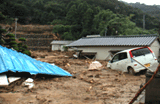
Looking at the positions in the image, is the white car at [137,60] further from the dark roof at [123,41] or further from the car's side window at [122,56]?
the dark roof at [123,41]

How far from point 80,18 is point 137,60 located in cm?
4179

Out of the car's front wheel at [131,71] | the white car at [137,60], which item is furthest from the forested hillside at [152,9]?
the car's front wheel at [131,71]

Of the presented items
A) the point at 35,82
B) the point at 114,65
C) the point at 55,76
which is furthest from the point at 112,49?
the point at 35,82

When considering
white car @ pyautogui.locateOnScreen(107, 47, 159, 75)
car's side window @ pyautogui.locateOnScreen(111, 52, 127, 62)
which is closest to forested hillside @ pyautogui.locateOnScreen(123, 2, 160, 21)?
car's side window @ pyautogui.locateOnScreen(111, 52, 127, 62)

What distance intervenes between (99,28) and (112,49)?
2274 cm

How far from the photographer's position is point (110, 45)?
19531mm

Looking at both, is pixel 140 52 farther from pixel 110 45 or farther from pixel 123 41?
pixel 123 41

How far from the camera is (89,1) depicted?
210 ft

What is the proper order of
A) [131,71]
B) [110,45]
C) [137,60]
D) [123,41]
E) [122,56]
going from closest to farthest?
1. [137,60]
2. [131,71]
3. [122,56]
4. [110,45]
5. [123,41]

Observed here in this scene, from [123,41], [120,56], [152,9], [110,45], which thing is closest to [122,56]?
[120,56]

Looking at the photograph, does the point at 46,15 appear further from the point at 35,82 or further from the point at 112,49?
the point at 35,82

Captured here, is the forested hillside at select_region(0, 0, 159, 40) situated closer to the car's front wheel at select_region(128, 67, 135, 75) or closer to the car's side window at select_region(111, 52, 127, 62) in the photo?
the car's side window at select_region(111, 52, 127, 62)

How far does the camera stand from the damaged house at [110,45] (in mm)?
18734

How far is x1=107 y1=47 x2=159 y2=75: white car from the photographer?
30.3 ft
